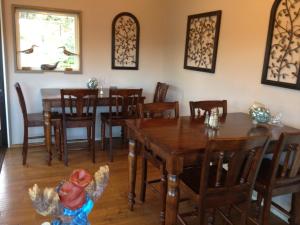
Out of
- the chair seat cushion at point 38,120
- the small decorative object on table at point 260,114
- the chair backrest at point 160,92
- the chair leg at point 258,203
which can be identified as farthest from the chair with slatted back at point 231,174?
the chair backrest at point 160,92

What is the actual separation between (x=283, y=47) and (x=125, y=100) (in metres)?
1.96

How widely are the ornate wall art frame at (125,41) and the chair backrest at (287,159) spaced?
306 centimetres

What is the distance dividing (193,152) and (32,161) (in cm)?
256

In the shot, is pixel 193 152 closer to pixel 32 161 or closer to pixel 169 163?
pixel 169 163

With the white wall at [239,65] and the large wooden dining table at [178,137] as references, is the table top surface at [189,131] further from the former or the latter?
the white wall at [239,65]

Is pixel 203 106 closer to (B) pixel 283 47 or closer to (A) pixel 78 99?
(B) pixel 283 47

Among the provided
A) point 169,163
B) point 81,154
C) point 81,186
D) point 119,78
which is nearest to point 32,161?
point 81,154

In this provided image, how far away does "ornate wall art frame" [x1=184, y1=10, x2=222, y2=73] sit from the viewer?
11.4 feet

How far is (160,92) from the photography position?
450 cm

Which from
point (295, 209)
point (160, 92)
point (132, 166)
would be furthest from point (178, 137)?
point (160, 92)

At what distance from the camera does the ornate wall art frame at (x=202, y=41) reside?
3469mm

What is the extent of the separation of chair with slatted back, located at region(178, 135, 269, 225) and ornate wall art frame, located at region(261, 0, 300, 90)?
1.00 m

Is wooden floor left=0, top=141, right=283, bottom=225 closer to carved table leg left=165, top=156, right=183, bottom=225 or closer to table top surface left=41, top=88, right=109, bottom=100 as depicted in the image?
carved table leg left=165, top=156, right=183, bottom=225

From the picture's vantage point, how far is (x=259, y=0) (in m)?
2.82
